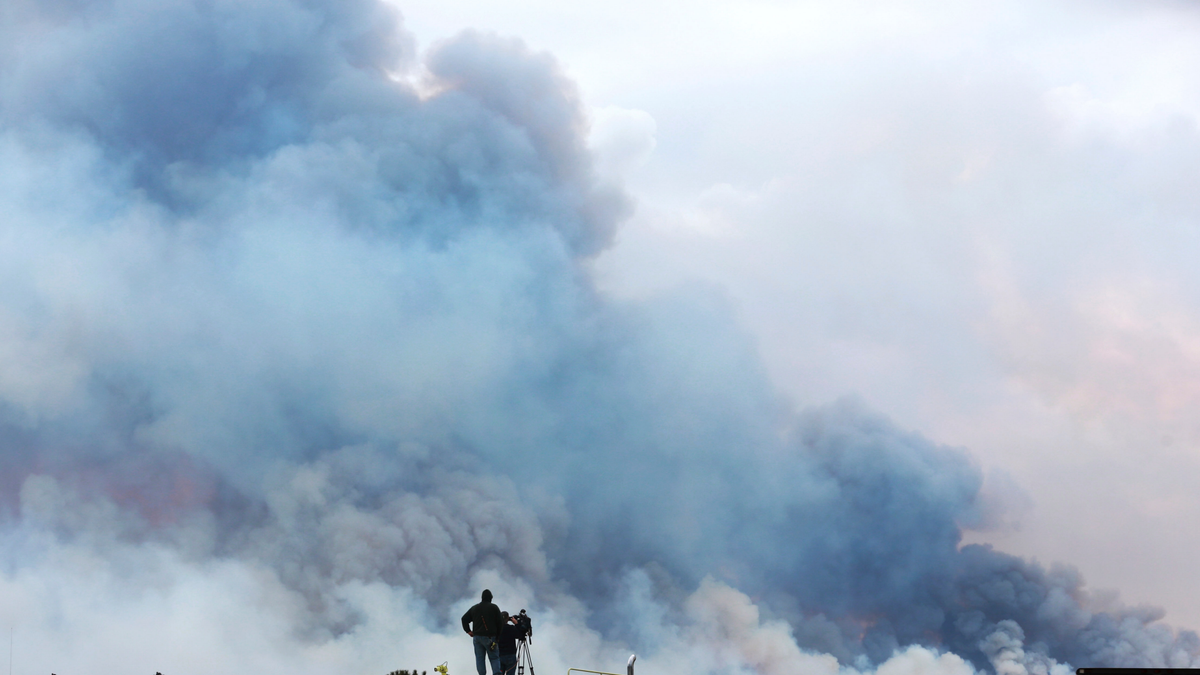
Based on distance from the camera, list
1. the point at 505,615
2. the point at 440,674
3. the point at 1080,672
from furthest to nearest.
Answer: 1. the point at 505,615
2. the point at 440,674
3. the point at 1080,672

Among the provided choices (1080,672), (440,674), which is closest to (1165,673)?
(1080,672)

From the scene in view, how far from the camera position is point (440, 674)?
44688 mm

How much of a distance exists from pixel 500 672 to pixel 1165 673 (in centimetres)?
2770

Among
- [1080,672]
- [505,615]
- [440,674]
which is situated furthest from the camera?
[505,615]

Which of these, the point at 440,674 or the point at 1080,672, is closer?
the point at 1080,672

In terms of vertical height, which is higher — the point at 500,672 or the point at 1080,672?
the point at 500,672

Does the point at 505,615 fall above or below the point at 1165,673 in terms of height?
above

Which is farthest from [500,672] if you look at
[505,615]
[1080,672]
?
[1080,672]

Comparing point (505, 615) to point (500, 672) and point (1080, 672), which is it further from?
point (1080, 672)

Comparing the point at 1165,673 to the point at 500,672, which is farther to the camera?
the point at 500,672

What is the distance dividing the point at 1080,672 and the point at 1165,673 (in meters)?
2.28

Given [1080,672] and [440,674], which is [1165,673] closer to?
Result: [1080,672]

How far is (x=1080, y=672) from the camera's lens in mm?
28047

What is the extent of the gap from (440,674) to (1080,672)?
1018 inches
